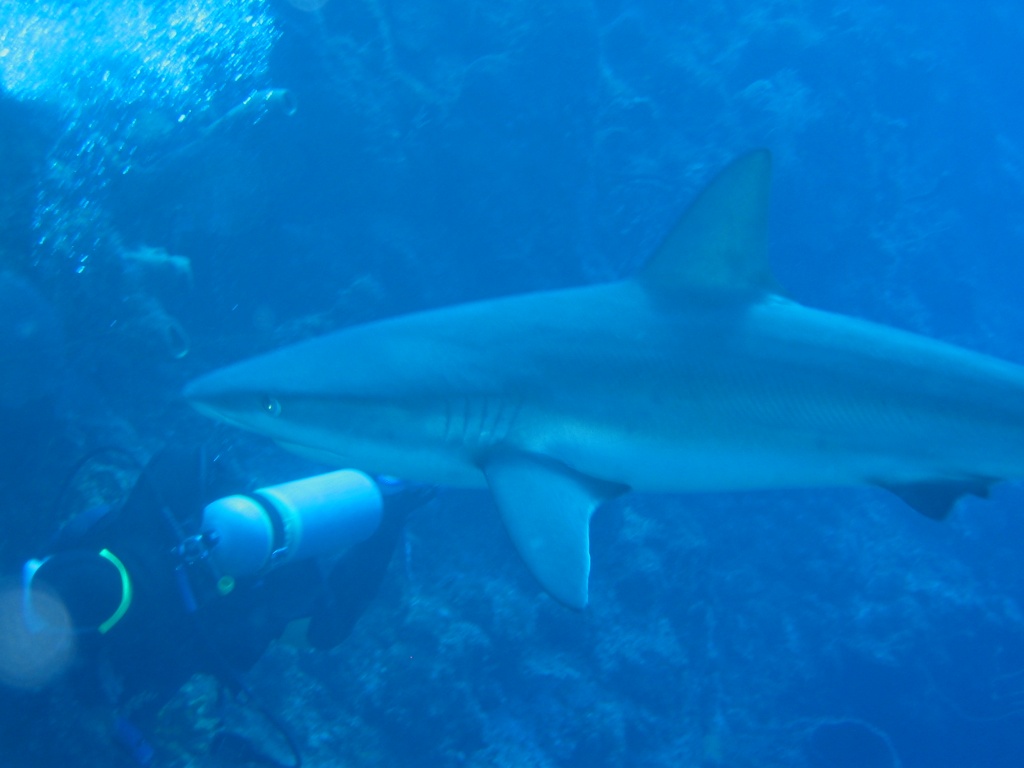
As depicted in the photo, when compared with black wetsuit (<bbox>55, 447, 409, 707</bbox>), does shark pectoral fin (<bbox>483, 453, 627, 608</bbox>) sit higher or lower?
higher

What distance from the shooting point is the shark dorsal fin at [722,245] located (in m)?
2.86

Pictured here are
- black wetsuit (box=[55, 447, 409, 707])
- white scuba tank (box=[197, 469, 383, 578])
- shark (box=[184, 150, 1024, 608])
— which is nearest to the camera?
shark (box=[184, 150, 1024, 608])

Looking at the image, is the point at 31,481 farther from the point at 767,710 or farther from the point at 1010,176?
the point at 1010,176

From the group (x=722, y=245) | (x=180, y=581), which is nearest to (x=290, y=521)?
(x=180, y=581)

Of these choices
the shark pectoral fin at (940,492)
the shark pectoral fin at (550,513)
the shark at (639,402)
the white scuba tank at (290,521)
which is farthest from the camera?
the white scuba tank at (290,521)

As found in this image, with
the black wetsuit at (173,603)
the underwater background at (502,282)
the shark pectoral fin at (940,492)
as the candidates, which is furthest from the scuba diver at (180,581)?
the shark pectoral fin at (940,492)

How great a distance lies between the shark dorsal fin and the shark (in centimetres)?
13

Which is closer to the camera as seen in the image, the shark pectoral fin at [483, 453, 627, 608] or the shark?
the shark pectoral fin at [483, 453, 627, 608]

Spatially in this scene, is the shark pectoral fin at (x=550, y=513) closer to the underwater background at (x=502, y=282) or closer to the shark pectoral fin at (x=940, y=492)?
the shark pectoral fin at (x=940, y=492)

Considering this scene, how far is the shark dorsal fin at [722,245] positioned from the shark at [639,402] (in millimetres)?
127

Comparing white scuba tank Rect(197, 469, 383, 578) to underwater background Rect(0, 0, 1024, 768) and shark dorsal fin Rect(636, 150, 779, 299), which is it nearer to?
underwater background Rect(0, 0, 1024, 768)

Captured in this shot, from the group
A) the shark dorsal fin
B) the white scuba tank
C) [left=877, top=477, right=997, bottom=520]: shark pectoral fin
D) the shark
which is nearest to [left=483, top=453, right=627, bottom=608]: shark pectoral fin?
the shark

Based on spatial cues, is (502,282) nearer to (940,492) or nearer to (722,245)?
(722,245)

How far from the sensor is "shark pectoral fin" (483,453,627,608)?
221cm
